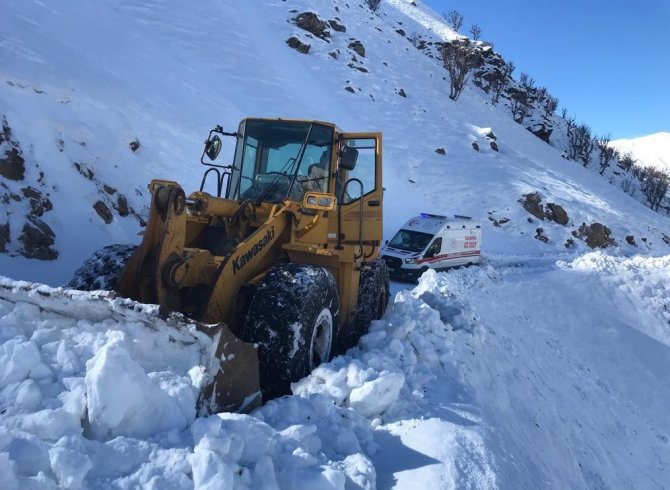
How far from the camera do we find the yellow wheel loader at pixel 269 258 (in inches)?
163

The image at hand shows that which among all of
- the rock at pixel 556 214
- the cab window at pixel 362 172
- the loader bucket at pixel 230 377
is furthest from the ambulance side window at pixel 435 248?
the rock at pixel 556 214

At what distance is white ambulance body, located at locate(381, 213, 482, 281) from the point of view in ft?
49.1

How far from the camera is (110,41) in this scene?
18.0 metres

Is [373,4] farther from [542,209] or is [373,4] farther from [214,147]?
[214,147]

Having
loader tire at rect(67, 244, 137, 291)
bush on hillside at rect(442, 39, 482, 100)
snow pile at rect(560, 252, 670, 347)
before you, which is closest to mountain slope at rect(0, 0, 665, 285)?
bush on hillside at rect(442, 39, 482, 100)

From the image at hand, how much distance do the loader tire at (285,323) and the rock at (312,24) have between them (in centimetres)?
3525

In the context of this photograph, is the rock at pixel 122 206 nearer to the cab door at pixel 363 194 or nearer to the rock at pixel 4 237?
the rock at pixel 4 237

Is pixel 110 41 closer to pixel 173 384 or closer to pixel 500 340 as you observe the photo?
pixel 500 340

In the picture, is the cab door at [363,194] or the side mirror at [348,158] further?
the cab door at [363,194]

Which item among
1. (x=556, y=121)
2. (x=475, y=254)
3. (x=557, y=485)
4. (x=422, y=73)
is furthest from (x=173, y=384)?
(x=556, y=121)

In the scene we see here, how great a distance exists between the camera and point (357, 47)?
127 ft

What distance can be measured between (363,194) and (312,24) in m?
33.1

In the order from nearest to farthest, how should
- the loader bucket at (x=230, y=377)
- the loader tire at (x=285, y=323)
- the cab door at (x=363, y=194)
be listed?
the loader bucket at (x=230, y=377) < the loader tire at (x=285, y=323) < the cab door at (x=363, y=194)

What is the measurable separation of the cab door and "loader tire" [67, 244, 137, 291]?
2615mm
